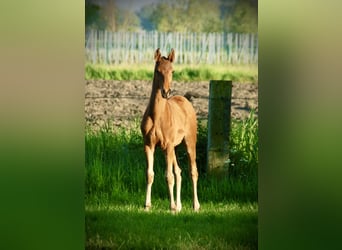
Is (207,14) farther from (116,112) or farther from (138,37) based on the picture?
(116,112)

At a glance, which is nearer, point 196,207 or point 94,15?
point 94,15

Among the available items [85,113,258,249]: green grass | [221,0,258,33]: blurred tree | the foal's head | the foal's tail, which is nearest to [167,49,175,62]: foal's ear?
the foal's head

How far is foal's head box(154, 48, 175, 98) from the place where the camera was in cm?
464

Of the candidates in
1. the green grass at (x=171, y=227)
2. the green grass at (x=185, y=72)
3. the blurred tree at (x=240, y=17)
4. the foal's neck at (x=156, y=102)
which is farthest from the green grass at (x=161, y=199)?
the blurred tree at (x=240, y=17)

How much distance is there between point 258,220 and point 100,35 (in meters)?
1.81

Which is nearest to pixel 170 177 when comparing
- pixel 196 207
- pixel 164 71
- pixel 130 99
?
pixel 196 207

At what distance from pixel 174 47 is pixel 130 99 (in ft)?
1.66

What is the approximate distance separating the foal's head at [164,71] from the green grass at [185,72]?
0.14 ft

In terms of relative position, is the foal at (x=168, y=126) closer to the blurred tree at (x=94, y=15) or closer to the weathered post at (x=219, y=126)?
the weathered post at (x=219, y=126)

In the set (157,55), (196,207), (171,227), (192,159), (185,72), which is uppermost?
(157,55)

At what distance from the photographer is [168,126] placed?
471 centimetres

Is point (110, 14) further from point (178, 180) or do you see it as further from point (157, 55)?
point (178, 180)
